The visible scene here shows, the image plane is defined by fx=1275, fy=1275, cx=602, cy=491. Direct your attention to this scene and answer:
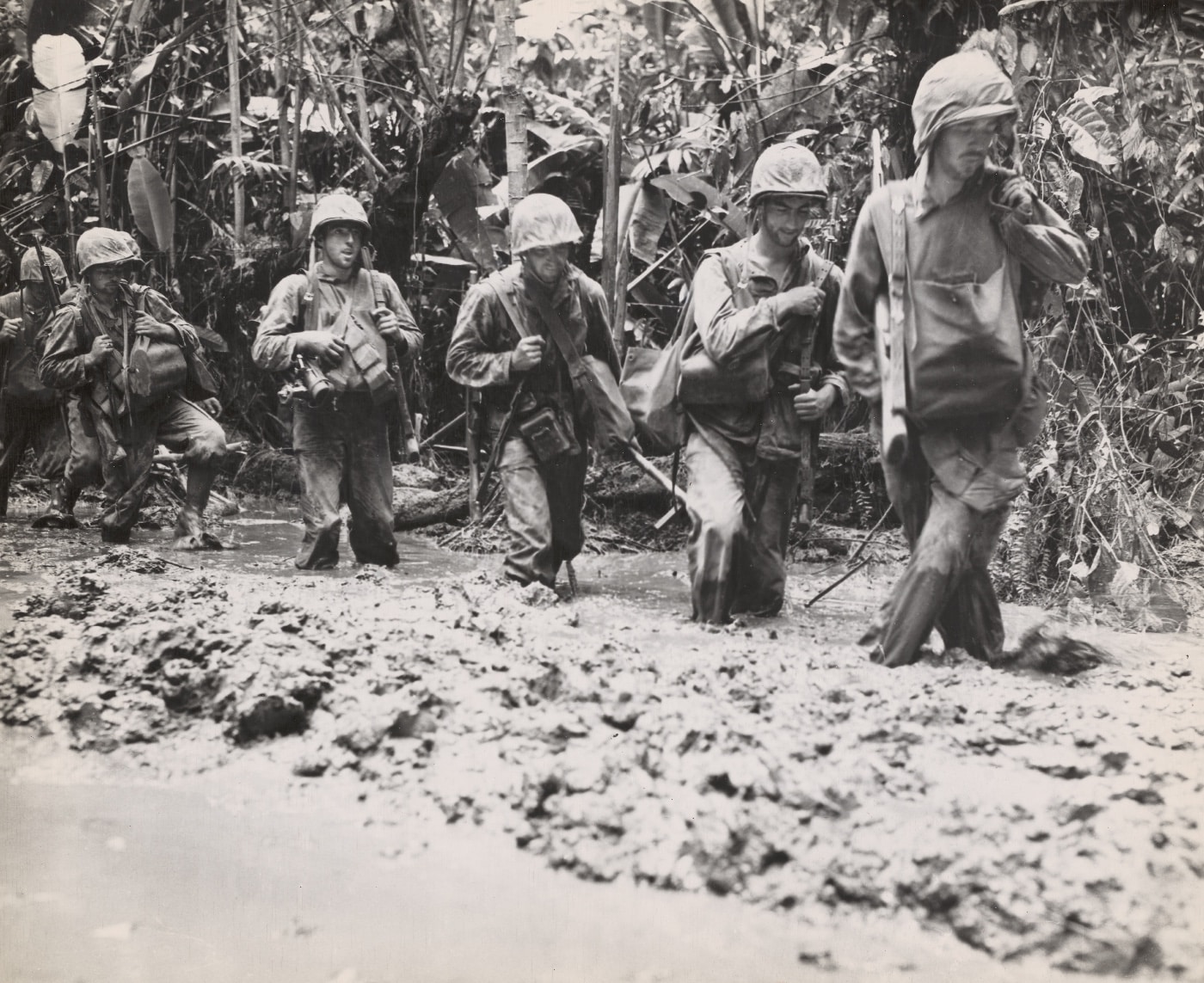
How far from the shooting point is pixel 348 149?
7148mm

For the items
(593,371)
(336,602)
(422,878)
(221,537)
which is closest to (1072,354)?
(593,371)

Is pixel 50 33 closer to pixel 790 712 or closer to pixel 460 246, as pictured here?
pixel 460 246

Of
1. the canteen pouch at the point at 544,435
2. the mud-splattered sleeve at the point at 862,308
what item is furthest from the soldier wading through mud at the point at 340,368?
the mud-splattered sleeve at the point at 862,308

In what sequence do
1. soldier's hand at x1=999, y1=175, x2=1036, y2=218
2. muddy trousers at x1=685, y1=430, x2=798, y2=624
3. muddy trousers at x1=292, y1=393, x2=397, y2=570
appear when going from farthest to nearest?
muddy trousers at x1=292, y1=393, x2=397, y2=570
muddy trousers at x1=685, y1=430, x2=798, y2=624
soldier's hand at x1=999, y1=175, x2=1036, y2=218

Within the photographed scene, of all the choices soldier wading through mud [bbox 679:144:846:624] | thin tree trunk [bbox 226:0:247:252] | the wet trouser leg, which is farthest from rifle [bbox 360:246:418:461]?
soldier wading through mud [bbox 679:144:846:624]

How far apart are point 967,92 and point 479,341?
2.56m

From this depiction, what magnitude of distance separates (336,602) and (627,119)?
3.99 m

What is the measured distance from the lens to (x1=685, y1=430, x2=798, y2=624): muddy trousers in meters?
4.96

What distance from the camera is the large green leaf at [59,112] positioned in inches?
201

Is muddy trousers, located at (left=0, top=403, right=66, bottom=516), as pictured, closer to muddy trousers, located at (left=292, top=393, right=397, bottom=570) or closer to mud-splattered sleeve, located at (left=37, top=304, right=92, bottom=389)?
mud-splattered sleeve, located at (left=37, top=304, right=92, bottom=389)

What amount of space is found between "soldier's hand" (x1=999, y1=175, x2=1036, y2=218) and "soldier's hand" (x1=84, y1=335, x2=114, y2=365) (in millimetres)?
4001

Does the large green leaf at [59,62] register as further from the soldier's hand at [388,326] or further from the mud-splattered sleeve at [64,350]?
the soldier's hand at [388,326]

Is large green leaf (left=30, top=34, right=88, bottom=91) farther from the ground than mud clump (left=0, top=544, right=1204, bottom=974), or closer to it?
farther from the ground

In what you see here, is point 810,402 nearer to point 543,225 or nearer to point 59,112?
point 543,225
